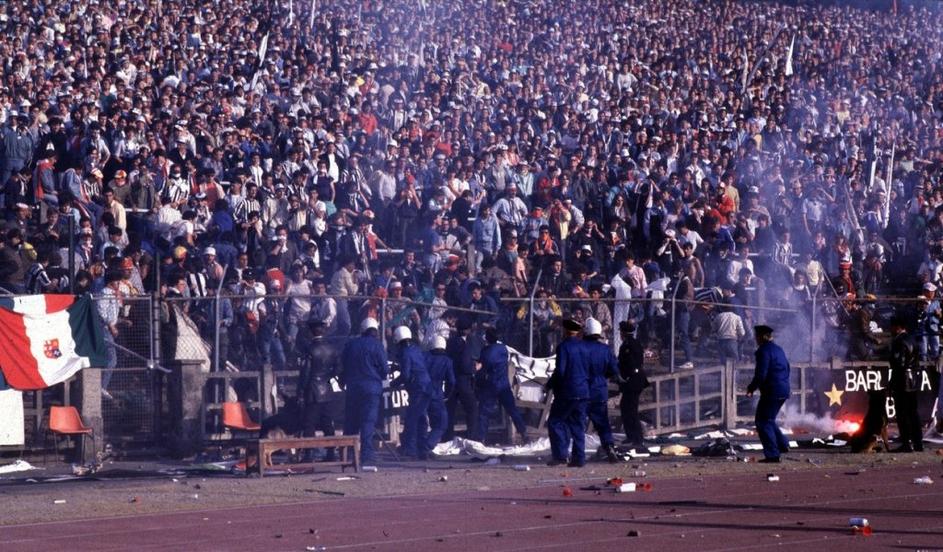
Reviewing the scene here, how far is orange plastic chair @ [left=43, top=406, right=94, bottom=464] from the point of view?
58.9 feet

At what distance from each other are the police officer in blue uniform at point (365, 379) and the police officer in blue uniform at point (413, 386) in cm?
57

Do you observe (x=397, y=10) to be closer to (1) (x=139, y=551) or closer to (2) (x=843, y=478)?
(2) (x=843, y=478)

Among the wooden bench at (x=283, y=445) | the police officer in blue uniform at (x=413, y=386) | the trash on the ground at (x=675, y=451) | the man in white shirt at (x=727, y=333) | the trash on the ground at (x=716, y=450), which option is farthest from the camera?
the man in white shirt at (x=727, y=333)

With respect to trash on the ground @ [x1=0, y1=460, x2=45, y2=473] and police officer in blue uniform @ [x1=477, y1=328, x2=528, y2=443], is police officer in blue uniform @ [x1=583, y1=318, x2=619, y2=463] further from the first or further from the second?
trash on the ground @ [x1=0, y1=460, x2=45, y2=473]

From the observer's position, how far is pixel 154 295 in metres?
19.0

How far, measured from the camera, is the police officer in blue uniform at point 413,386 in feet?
60.3

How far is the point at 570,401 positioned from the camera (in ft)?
57.4

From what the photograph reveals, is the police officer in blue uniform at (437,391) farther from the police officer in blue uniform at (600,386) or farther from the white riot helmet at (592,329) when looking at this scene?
the police officer in blue uniform at (600,386)

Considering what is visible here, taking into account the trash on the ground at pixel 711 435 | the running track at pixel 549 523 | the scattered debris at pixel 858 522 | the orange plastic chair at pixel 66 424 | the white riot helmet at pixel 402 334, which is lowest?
the trash on the ground at pixel 711 435

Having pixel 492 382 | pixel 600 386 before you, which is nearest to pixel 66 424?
pixel 492 382

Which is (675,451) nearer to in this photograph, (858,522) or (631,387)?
(631,387)

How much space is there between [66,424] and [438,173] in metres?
8.94

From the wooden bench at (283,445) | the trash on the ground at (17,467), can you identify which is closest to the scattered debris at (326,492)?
the wooden bench at (283,445)

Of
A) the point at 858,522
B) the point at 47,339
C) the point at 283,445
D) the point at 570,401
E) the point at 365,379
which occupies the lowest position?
the point at 858,522
